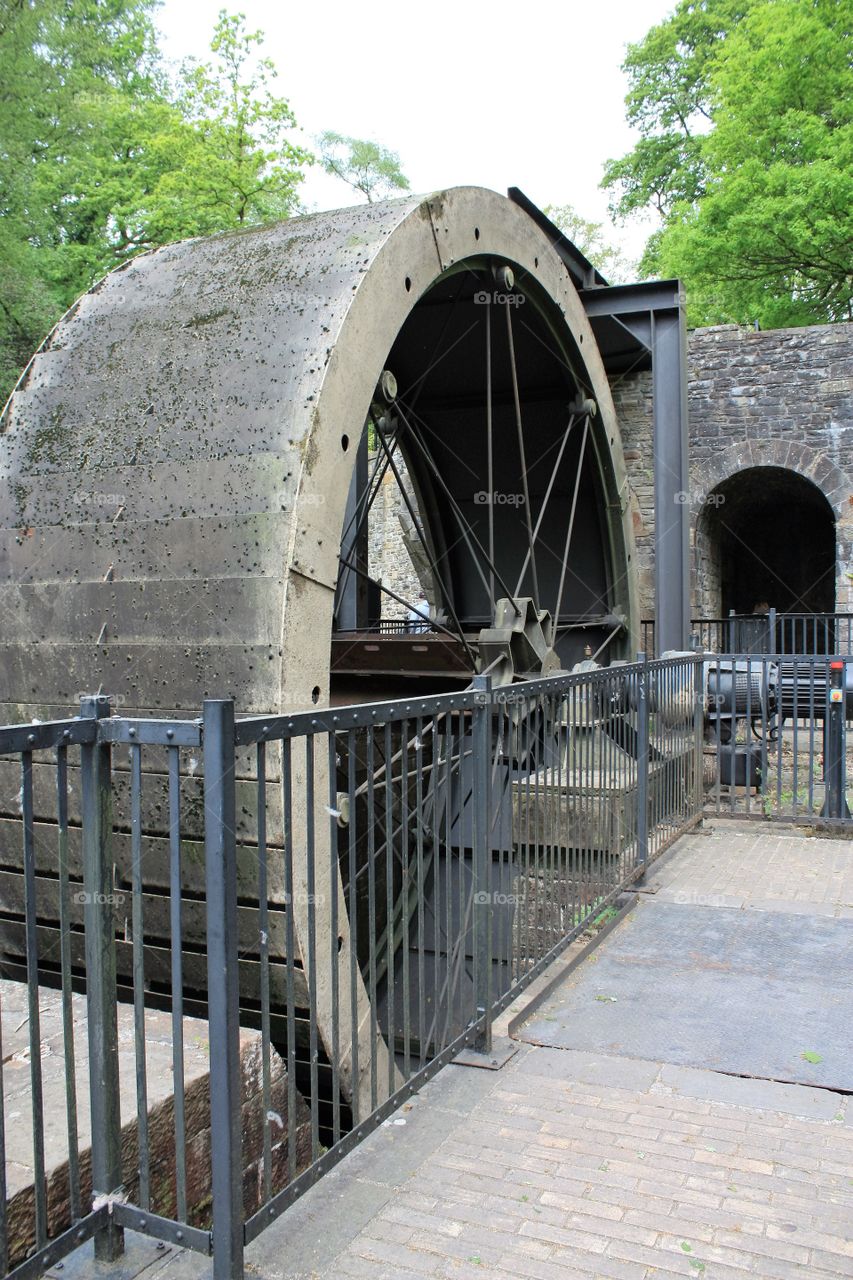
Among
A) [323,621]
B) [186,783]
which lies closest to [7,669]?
[186,783]

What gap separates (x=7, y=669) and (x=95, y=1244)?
8.29ft

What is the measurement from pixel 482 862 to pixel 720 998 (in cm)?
128

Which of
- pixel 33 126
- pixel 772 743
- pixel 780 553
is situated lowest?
pixel 772 743

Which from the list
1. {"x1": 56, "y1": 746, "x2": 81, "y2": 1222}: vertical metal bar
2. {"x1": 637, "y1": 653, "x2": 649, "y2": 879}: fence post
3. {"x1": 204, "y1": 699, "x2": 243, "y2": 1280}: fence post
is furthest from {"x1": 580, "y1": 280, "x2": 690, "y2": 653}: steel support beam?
{"x1": 56, "y1": 746, "x2": 81, "y2": 1222}: vertical metal bar

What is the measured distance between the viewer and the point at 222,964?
74.7 inches

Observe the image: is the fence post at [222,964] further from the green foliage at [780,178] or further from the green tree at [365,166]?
the green tree at [365,166]

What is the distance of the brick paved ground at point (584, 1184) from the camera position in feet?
7.02

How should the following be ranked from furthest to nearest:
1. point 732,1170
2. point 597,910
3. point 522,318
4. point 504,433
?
1. point 504,433
2. point 522,318
3. point 597,910
4. point 732,1170

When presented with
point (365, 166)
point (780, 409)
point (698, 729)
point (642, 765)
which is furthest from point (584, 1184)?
point (365, 166)

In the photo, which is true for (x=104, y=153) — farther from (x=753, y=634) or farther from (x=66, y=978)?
(x=66, y=978)

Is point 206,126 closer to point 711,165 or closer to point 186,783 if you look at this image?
point 711,165

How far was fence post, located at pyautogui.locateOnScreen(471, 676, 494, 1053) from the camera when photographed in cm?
308

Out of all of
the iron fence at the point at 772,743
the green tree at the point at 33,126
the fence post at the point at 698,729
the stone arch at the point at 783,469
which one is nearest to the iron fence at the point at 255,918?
the fence post at the point at 698,729

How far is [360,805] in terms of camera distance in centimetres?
577
